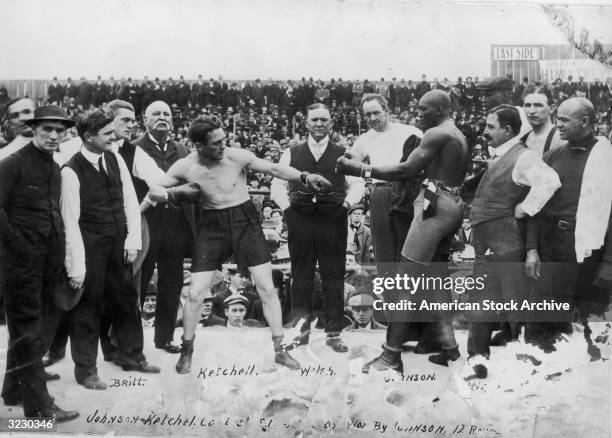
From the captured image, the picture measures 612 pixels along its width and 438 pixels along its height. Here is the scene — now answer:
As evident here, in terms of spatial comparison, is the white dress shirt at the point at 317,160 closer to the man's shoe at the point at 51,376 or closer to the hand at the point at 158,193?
the hand at the point at 158,193

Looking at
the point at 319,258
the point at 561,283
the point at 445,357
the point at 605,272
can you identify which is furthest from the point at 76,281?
the point at 605,272

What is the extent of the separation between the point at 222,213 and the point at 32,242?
126cm

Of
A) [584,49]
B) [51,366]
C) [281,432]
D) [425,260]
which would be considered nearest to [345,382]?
[281,432]

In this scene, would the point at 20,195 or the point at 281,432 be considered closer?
the point at 20,195

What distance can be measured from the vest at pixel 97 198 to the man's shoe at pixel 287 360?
4.74ft

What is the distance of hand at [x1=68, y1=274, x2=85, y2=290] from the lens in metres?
4.12

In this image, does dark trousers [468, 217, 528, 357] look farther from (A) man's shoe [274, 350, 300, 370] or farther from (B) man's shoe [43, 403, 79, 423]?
(B) man's shoe [43, 403, 79, 423]

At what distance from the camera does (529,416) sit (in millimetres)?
4344

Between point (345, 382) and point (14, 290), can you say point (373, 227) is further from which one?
point (14, 290)

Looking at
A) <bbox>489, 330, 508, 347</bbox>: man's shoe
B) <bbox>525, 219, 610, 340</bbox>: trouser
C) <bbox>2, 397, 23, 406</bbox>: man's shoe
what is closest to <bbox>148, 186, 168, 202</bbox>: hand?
<bbox>2, 397, 23, 406</bbox>: man's shoe

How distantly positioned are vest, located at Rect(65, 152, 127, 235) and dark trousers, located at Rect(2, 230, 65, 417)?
23 centimetres

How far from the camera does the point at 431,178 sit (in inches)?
166

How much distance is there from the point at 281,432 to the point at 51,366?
5.66 ft

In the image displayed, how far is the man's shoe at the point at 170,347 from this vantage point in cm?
449
